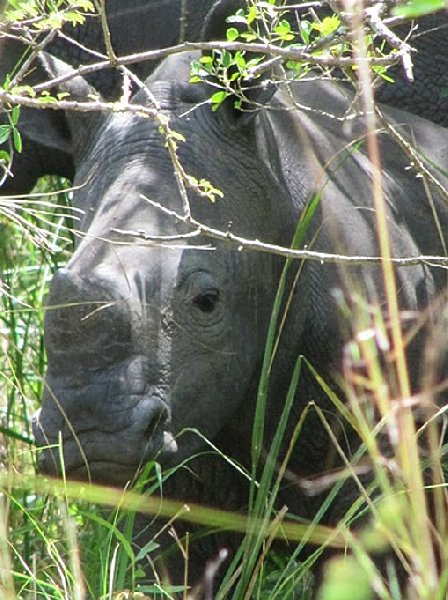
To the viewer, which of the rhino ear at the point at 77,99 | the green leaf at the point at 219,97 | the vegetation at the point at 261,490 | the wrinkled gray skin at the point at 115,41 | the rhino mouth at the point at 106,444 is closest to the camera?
the vegetation at the point at 261,490

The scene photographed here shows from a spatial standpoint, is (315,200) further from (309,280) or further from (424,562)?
(424,562)

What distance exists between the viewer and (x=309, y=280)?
4082 mm

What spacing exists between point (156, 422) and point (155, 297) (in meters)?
0.28

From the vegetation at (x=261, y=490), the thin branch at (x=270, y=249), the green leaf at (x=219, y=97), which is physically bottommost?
the vegetation at (x=261, y=490)

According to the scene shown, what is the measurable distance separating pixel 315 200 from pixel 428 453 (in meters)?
0.69

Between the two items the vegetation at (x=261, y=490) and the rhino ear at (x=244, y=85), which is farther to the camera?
the rhino ear at (x=244, y=85)

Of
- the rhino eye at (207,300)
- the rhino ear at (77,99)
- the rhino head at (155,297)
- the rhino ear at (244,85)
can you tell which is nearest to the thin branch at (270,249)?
the rhino head at (155,297)

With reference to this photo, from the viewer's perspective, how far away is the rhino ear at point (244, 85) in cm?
388

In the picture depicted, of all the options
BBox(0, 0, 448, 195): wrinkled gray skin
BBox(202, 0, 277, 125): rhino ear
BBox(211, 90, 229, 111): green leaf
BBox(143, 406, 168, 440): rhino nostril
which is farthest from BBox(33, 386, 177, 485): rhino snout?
BBox(0, 0, 448, 195): wrinkled gray skin

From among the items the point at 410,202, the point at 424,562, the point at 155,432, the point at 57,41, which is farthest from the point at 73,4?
the point at 57,41

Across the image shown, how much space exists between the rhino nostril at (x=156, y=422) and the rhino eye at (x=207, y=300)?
0.97 feet

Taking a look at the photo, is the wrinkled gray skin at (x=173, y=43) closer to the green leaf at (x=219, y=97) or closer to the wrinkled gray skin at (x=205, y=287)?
the wrinkled gray skin at (x=205, y=287)

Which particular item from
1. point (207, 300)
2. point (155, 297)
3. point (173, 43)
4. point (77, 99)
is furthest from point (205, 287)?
point (173, 43)

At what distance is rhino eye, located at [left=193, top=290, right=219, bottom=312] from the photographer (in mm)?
3709
